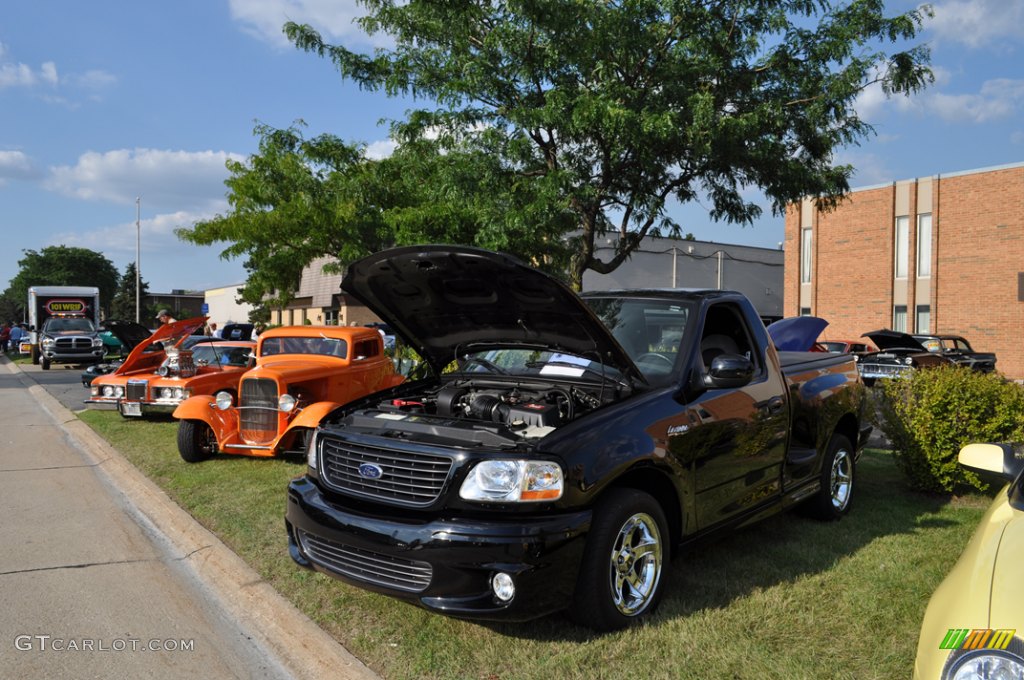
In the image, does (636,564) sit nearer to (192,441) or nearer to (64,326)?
(192,441)

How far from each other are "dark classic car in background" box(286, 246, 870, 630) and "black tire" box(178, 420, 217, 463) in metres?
4.55

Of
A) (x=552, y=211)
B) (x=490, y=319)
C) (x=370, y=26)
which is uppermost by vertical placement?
(x=370, y=26)

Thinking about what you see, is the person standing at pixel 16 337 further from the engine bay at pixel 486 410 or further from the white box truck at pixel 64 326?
the engine bay at pixel 486 410

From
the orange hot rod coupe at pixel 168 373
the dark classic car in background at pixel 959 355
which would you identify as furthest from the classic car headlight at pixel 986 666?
the dark classic car in background at pixel 959 355

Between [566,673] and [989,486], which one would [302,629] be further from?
[989,486]

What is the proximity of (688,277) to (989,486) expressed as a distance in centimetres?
3872

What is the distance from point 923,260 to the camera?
93.2ft

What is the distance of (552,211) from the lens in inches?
414

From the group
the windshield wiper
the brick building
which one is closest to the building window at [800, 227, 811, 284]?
the brick building

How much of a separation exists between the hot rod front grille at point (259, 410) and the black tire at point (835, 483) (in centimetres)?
567

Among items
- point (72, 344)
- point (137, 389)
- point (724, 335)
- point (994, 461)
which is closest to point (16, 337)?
point (72, 344)

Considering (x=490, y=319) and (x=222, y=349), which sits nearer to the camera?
(x=490, y=319)

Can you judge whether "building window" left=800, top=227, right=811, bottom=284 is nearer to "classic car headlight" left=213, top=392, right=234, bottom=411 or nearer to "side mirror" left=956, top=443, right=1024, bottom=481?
"classic car headlight" left=213, top=392, right=234, bottom=411

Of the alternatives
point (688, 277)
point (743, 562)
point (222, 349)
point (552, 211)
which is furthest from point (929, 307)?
point (743, 562)
